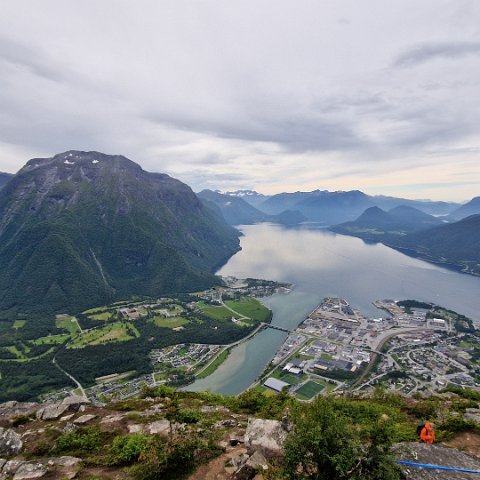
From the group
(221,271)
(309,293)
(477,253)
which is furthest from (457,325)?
(477,253)

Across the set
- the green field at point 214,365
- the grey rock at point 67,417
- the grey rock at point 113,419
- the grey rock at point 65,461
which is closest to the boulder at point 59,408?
the grey rock at point 67,417

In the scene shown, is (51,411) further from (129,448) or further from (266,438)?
(266,438)

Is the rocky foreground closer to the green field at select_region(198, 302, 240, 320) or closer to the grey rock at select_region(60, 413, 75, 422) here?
the grey rock at select_region(60, 413, 75, 422)

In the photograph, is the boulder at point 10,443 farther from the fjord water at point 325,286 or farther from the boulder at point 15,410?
the fjord water at point 325,286

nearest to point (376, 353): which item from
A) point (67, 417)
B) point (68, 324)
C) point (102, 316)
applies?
point (67, 417)

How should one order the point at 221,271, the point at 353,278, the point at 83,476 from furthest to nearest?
1. the point at 221,271
2. the point at 353,278
3. the point at 83,476

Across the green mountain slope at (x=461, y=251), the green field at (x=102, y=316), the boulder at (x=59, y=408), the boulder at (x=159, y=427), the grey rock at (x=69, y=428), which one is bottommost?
the green field at (x=102, y=316)

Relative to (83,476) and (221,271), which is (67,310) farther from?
(83,476)
